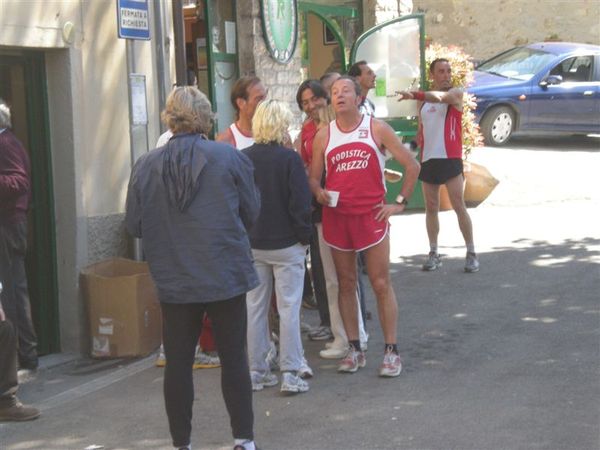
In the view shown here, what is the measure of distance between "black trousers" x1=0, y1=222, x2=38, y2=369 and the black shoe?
729mm

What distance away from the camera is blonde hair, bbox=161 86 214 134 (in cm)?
489

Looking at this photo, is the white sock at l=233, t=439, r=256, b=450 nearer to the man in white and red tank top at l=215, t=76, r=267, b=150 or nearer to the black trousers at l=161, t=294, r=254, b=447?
the black trousers at l=161, t=294, r=254, b=447

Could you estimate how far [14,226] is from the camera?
21.6ft

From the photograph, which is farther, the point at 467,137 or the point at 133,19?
the point at 467,137

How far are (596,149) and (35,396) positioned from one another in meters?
12.7

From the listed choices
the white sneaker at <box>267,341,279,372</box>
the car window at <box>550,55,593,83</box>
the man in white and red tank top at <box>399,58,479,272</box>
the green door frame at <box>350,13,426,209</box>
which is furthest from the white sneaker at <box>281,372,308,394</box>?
the car window at <box>550,55,593,83</box>

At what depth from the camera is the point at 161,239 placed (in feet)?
15.8

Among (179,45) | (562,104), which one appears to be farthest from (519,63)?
(179,45)

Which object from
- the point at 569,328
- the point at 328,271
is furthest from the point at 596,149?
the point at 328,271

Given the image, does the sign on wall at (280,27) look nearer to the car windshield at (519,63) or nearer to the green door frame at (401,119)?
the green door frame at (401,119)

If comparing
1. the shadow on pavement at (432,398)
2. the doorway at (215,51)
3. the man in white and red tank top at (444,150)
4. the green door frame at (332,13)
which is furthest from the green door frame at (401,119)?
the shadow on pavement at (432,398)

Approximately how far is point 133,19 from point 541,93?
11.4m

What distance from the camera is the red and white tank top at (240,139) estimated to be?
6.52 meters

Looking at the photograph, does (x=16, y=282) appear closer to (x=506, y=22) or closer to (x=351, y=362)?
(x=351, y=362)
